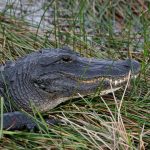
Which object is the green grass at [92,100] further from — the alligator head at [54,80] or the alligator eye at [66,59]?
the alligator eye at [66,59]

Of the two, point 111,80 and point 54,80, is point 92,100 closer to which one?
point 111,80

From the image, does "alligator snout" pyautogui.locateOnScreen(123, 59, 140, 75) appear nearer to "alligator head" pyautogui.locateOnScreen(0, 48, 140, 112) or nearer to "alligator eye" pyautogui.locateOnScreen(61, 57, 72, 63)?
"alligator head" pyautogui.locateOnScreen(0, 48, 140, 112)

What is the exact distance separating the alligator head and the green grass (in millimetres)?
101

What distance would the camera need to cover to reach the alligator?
3.91 meters

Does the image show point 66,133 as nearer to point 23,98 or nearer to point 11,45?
point 23,98

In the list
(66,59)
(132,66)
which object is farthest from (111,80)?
(66,59)

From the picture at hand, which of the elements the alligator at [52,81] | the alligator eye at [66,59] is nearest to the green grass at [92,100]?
the alligator at [52,81]

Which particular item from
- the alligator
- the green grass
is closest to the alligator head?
the alligator

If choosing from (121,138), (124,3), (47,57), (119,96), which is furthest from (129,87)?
(124,3)

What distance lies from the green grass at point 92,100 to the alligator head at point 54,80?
0.33 feet

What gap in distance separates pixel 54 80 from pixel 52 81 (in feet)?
0.06

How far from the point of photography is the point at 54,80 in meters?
3.92

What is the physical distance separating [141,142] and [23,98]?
104cm

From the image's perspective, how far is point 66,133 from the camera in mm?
3453
